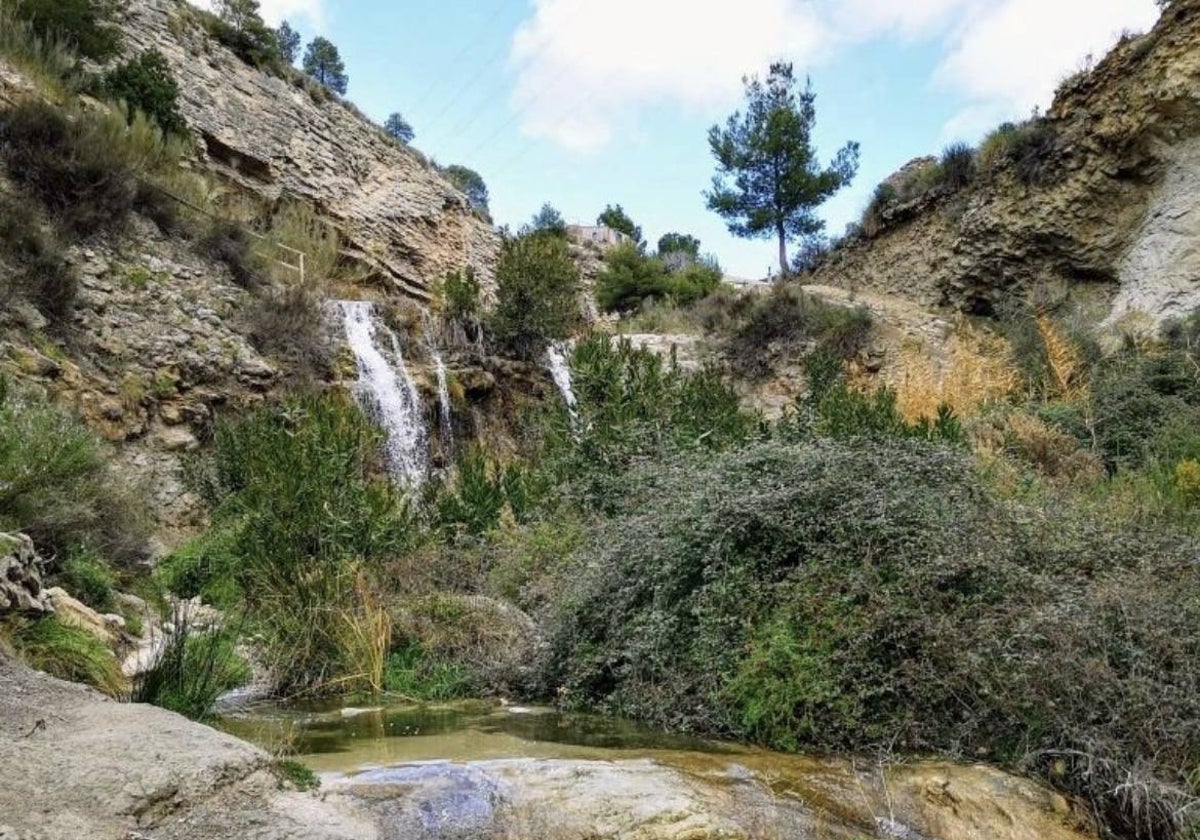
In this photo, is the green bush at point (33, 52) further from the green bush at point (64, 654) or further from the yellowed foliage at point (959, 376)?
the yellowed foliage at point (959, 376)

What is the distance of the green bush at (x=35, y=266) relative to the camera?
1140 centimetres

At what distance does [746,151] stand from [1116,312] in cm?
1327

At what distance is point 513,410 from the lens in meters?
17.2

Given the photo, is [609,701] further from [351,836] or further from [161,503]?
[161,503]

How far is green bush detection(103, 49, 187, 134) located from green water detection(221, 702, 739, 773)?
13987mm

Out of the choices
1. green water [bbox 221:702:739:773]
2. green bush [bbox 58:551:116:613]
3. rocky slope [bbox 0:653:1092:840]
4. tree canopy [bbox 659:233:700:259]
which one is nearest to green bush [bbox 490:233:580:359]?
green bush [bbox 58:551:116:613]

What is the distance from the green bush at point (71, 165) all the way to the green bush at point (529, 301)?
6.57 meters

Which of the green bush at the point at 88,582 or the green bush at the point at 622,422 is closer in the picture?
the green bush at the point at 88,582

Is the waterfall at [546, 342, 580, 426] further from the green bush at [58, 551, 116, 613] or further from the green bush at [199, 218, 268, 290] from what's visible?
the green bush at [58, 551, 116, 613]

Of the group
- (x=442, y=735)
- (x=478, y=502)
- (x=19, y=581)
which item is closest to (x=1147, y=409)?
(x=478, y=502)

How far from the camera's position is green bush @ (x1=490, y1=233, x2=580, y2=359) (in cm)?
1797

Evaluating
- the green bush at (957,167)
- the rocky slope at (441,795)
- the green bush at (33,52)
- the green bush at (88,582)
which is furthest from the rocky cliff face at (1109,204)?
the green bush at (33,52)

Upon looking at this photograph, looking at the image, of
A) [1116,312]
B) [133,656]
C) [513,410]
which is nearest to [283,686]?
[133,656]

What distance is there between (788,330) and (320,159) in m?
11.4
